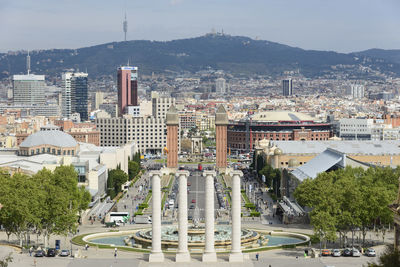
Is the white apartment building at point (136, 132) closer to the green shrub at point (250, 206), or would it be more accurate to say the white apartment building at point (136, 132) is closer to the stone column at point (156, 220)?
the green shrub at point (250, 206)

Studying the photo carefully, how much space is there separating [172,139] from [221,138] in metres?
9.24

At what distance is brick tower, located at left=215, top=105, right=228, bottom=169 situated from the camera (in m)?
156

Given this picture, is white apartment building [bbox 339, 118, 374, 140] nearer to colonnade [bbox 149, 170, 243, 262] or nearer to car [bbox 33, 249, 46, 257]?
colonnade [bbox 149, 170, 243, 262]

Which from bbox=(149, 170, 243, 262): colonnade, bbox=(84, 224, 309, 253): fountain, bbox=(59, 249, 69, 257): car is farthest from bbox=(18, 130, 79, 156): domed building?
bbox=(149, 170, 243, 262): colonnade

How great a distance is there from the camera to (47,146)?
12044 centimetres

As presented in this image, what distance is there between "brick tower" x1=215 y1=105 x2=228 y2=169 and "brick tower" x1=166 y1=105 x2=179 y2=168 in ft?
25.9

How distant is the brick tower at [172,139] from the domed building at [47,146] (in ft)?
118

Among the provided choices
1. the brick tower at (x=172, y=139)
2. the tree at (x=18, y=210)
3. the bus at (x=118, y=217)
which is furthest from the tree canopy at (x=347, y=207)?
the brick tower at (x=172, y=139)

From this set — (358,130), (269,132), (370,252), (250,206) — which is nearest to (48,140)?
(250,206)

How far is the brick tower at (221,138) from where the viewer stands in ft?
510

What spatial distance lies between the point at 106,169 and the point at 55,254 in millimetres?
49173

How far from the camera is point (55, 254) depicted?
61.3 meters

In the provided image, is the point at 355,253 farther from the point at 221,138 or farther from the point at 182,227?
the point at 221,138

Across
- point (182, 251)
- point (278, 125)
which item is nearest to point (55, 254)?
point (182, 251)
